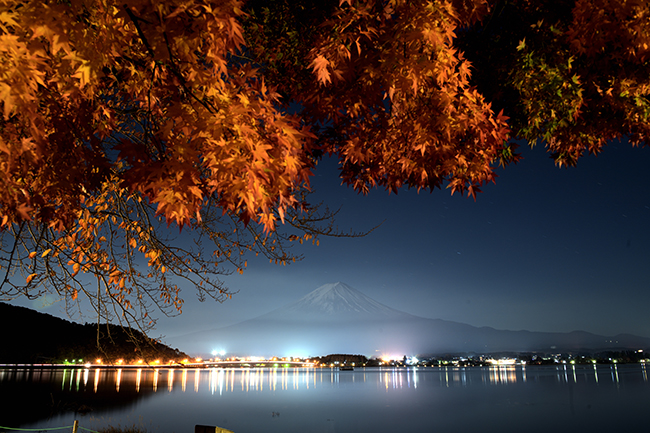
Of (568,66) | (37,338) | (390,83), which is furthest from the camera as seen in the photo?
(37,338)

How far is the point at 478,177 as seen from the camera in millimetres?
4660

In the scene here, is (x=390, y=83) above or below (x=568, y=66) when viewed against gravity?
below

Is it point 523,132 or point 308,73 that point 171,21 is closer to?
point 308,73

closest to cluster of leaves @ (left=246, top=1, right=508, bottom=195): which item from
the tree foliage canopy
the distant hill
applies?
the tree foliage canopy

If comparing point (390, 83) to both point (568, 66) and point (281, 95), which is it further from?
point (568, 66)

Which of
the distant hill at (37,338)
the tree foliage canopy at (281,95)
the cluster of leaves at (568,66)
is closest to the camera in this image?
the tree foliage canopy at (281,95)

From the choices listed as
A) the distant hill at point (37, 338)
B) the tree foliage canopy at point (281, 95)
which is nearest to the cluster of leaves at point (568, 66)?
the tree foliage canopy at point (281, 95)

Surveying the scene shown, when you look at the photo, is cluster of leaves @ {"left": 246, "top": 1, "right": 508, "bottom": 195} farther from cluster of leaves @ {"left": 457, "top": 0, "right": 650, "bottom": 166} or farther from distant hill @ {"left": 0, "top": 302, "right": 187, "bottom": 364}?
distant hill @ {"left": 0, "top": 302, "right": 187, "bottom": 364}

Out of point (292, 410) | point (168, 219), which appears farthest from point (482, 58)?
point (292, 410)

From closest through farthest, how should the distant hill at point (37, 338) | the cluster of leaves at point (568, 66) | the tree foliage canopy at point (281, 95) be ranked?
the tree foliage canopy at point (281, 95), the cluster of leaves at point (568, 66), the distant hill at point (37, 338)

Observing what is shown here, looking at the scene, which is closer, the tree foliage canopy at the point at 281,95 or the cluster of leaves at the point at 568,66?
the tree foliage canopy at the point at 281,95

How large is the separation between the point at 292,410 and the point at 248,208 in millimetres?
65033

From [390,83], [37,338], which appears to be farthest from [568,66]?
[37,338]

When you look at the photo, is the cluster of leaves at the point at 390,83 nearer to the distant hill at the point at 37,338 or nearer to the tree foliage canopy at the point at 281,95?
the tree foliage canopy at the point at 281,95
